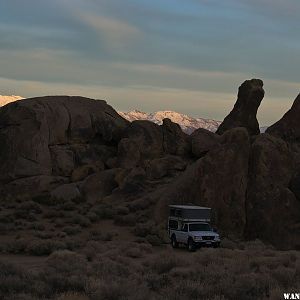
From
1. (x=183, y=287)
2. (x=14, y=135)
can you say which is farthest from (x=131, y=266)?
(x=14, y=135)

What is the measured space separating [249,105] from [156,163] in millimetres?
13050

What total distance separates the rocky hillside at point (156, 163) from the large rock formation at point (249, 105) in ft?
0.36

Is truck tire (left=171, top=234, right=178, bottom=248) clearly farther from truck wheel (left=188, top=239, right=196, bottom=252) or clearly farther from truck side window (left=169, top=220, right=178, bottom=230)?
truck wheel (left=188, top=239, right=196, bottom=252)

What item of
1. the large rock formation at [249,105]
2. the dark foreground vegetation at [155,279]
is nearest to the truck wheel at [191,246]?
the dark foreground vegetation at [155,279]

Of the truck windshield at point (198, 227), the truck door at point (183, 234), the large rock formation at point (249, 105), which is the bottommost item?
the truck door at point (183, 234)

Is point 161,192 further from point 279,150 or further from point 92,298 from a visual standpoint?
point 92,298

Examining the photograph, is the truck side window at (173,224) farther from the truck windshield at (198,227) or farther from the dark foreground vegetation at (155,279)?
the dark foreground vegetation at (155,279)

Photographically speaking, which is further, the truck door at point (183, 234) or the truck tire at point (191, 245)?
the truck door at point (183, 234)

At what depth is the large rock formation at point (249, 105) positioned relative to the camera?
5503 centimetres

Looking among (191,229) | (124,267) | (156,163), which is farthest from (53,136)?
(124,267)

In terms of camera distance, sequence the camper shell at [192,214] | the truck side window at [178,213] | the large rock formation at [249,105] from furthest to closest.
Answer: the large rock formation at [249,105] → the truck side window at [178,213] → the camper shell at [192,214]

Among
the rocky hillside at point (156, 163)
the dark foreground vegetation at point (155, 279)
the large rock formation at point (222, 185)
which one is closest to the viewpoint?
the dark foreground vegetation at point (155, 279)

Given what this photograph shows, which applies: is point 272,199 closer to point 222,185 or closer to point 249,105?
point 222,185

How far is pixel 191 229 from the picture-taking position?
31.3 m
